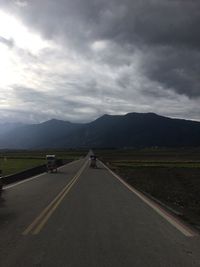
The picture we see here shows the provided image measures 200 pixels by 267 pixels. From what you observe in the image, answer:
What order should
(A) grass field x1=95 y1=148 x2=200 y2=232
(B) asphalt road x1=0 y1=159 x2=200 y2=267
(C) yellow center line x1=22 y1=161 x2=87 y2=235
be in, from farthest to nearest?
(A) grass field x1=95 y1=148 x2=200 y2=232 < (C) yellow center line x1=22 y1=161 x2=87 y2=235 < (B) asphalt road x1=0 y1=159 x2=200 y2=267

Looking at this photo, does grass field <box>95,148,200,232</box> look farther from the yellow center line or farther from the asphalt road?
the yellow center line

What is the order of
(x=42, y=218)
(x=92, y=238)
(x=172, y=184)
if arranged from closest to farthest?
1. (x=92, y=238)
2. (x=42, y=218)
3. (x=172, y=184)

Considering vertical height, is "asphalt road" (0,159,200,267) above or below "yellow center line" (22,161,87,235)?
below

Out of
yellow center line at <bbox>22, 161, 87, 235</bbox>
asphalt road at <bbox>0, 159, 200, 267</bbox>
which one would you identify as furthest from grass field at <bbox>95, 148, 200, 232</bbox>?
yellow center line at <bbox>22, 161, 87, 235</bbox>

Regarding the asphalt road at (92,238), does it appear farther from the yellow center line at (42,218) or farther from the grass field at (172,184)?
the grass field at (172,184)

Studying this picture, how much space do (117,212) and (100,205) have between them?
6.95 feet

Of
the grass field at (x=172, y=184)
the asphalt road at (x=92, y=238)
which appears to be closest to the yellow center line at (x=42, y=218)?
the asphalt road at (x=92, y=238)

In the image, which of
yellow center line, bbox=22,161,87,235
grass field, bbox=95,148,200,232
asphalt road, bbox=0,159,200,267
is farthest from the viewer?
grass field, bbox=95,148,200,232

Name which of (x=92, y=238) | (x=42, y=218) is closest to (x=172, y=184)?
(x=42, y=218)

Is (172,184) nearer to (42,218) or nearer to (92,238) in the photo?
(42,218)

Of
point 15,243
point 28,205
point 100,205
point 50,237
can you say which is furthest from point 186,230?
point 28,205

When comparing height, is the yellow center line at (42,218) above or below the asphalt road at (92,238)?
above

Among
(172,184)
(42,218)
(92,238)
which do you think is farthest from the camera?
(172,184)

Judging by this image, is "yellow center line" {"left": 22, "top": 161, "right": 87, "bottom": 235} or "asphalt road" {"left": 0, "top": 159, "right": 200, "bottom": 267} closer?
"asphalt road" {"left": 0, "top": 159, "right": 200, "bottom": 267}
